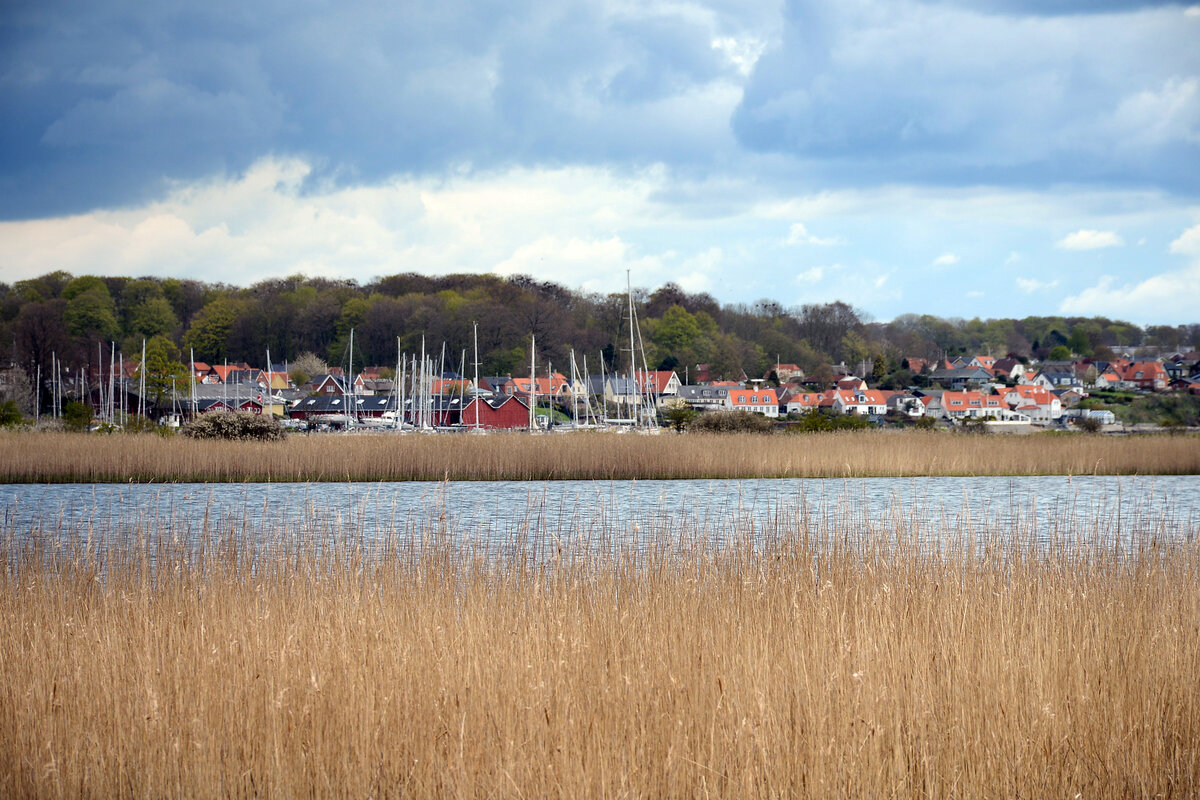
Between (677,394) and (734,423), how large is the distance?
54.9 meters

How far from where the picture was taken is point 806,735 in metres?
4.50

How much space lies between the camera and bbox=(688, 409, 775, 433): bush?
29.9 meters

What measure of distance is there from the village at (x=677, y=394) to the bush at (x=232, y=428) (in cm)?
2647

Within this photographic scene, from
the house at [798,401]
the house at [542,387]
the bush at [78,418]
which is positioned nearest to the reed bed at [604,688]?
the bush at [78,418]

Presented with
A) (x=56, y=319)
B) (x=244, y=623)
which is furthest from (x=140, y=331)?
(x=244, y=623)

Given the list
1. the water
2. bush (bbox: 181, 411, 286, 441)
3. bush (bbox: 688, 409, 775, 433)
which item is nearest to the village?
bush (bbox: 688, 409, 775, 433)

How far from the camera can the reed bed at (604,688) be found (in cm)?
431

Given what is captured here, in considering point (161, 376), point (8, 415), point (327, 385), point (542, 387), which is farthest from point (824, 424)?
point (327, 385)

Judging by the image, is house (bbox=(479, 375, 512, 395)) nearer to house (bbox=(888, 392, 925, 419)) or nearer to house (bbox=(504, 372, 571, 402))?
house (bbox=(504, 372, 571, 402))

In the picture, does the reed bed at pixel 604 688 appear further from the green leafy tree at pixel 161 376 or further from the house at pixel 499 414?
the house at pixel 499 414

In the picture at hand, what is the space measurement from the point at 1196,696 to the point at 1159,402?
171 feet

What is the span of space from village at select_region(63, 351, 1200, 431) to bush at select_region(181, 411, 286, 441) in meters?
26.5

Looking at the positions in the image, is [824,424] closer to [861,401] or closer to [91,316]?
[861,401]

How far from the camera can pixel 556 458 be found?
23922mm
